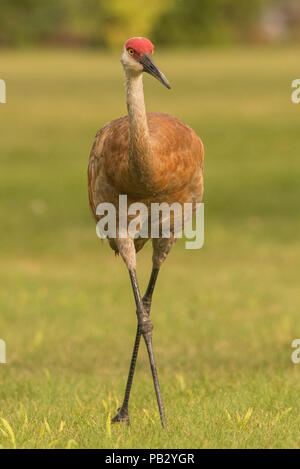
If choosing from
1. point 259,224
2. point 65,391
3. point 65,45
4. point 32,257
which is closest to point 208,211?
point 259,224

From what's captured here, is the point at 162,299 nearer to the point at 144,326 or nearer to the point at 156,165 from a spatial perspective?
the point at 144,326

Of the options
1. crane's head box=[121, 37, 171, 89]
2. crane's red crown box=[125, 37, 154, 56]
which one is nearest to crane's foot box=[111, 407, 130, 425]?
crane's head box=[121, 37, 171, 89]

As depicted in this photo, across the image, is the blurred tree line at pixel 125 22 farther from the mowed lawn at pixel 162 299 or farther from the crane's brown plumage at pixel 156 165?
the crane's brown plumage at pixel 156 165

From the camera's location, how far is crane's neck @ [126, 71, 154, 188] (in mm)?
5898

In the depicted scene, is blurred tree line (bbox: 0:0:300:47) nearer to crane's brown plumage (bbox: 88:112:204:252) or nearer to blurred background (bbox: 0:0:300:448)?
blurred background (bbox: 0:0:300:448)

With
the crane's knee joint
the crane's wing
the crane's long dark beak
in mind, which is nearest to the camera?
the crane's long dark beak

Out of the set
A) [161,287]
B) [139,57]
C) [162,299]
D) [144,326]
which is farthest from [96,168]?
[161,287]

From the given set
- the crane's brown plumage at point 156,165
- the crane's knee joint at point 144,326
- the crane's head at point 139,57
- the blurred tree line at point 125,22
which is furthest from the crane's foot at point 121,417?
the blurred tree line at point 125,22

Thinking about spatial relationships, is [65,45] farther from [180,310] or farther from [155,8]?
[180,310]

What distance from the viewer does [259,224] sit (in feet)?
59.7

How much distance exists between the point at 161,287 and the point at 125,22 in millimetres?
78731

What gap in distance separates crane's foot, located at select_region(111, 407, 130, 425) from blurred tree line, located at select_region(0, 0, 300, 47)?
74692 mm

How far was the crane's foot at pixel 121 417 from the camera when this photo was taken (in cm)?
614
